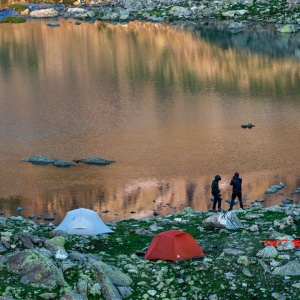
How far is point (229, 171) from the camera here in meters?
48.8

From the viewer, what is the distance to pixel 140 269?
25422mm

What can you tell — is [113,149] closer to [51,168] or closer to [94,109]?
[51,168]

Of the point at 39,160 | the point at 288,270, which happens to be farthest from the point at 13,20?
the point at 288,270

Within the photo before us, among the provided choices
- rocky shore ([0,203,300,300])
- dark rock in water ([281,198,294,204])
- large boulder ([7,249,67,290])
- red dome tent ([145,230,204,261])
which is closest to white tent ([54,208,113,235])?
rocky shore ([0,203,300,300])

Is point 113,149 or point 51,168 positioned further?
point 113,149

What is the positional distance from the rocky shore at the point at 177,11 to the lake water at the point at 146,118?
496 inches

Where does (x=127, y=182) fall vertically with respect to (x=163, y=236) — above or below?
below

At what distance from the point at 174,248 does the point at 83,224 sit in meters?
8.22

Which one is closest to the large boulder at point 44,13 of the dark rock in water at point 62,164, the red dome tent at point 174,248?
the dark rock in water at point 62,164

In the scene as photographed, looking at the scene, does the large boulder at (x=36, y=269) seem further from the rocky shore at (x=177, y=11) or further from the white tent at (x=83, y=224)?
the rocky shore at (x=177, y=11)

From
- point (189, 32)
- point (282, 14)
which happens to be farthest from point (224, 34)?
point (282, 14)

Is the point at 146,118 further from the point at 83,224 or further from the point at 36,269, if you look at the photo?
the point at 36,269

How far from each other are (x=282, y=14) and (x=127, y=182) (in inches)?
3354

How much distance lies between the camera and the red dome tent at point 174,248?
26672 millimetres
